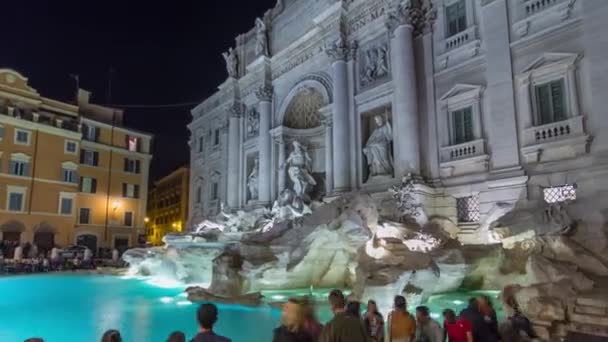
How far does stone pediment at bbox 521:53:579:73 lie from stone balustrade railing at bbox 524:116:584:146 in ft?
5.37

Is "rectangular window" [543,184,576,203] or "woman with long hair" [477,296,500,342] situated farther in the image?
"rectangular window" [543,184,576,203]

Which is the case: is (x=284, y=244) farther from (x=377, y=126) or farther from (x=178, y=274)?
(x=377, y=126)

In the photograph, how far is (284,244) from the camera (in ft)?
38.6

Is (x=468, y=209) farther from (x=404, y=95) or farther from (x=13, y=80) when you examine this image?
(x=13, y=80)

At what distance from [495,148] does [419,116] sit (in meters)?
2.93

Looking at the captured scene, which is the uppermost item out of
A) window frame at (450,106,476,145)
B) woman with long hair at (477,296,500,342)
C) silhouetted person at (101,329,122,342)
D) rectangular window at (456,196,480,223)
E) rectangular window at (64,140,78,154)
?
rectangular window at (64,140,78,154)

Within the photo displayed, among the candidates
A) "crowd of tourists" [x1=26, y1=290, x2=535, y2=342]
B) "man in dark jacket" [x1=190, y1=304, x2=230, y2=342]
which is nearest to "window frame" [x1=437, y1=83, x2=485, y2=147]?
"crowd of tourists" [x1=26, y1=290, x2=535, y2=342]

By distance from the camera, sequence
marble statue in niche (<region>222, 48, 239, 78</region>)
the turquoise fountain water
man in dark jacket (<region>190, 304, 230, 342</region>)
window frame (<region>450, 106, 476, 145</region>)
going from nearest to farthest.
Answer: man in dark jacket (<region>190, 304, 230, 342</region>) < the turquoise fountain water < window frame (<region>450, 106, 476, 145</region>) < marble statue in niche (<region>222, 48, 239, 78</region>)

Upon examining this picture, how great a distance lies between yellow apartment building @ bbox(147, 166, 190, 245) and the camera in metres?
45.5

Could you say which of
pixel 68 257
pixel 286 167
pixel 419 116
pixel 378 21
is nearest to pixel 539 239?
pixel 419 116

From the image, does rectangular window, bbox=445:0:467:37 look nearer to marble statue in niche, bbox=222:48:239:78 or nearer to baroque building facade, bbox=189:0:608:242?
baroque building facade, bbox=189:0:608:242

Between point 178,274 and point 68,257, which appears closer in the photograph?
point 178,274

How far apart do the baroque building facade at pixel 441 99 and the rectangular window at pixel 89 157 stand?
637 inches

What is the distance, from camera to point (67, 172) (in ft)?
95.2
